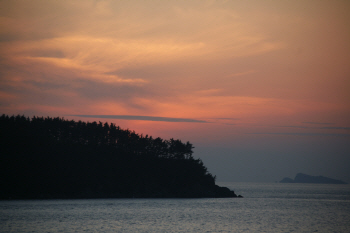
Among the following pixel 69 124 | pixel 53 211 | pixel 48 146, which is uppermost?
pixel 69 124

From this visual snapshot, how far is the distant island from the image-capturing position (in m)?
109

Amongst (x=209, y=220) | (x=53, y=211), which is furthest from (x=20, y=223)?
(x=209, y=220)

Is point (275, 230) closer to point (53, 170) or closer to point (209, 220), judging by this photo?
point (209, 220)

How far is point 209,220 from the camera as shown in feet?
231

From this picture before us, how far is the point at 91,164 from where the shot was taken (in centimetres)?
12575

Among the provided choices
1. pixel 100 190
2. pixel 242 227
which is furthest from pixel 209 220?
pixel 100 190

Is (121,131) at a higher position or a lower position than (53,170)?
higher

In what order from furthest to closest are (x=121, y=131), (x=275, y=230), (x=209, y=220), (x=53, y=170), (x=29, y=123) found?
(x=121, y=131), (x=29, y=123), (x=53, y=170), (x=209, y=220), (x=275, y=230)

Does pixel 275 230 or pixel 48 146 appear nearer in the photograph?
pixel 275 230

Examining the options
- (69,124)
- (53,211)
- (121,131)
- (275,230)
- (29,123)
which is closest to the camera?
(275,230)

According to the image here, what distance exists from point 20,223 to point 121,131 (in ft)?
292

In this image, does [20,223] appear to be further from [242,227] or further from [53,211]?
[242,227]

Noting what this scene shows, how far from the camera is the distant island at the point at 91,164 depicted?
109 m

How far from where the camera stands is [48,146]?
120 m
